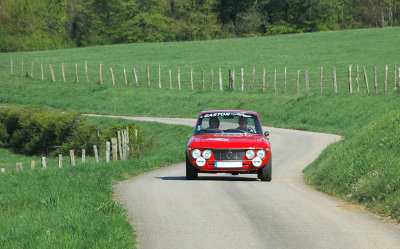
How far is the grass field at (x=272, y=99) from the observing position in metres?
13.4

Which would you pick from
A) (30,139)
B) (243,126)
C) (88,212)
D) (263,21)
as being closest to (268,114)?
(30,139)

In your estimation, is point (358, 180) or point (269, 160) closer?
point (358, 180)

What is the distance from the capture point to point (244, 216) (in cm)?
1060

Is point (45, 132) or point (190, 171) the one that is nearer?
point (190, 171)

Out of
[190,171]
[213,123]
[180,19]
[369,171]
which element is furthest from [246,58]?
[369,171]

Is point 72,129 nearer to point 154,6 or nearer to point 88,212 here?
point 88,212

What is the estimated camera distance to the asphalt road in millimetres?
8625

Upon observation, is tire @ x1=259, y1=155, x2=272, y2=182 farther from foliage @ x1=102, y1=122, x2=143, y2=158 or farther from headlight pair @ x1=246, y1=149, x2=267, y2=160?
foliage @ x1=102, y1=122, x2=143, y2=158

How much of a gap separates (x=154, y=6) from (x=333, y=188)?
9526cm

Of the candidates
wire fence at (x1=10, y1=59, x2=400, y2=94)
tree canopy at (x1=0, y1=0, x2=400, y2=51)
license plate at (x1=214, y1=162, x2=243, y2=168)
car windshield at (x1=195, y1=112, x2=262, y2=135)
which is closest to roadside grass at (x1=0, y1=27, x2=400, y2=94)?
wire fence at (x1=10, y1=59, x2=400, y2=94)

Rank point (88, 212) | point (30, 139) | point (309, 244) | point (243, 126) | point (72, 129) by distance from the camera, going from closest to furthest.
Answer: point (309, 244) → point (88, 212) → point (243, 126) → point (72, 129) → point (30, 139)

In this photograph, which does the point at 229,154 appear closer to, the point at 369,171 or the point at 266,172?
the point at 266,172

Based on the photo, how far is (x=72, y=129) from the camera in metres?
38.8

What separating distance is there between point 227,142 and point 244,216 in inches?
199
